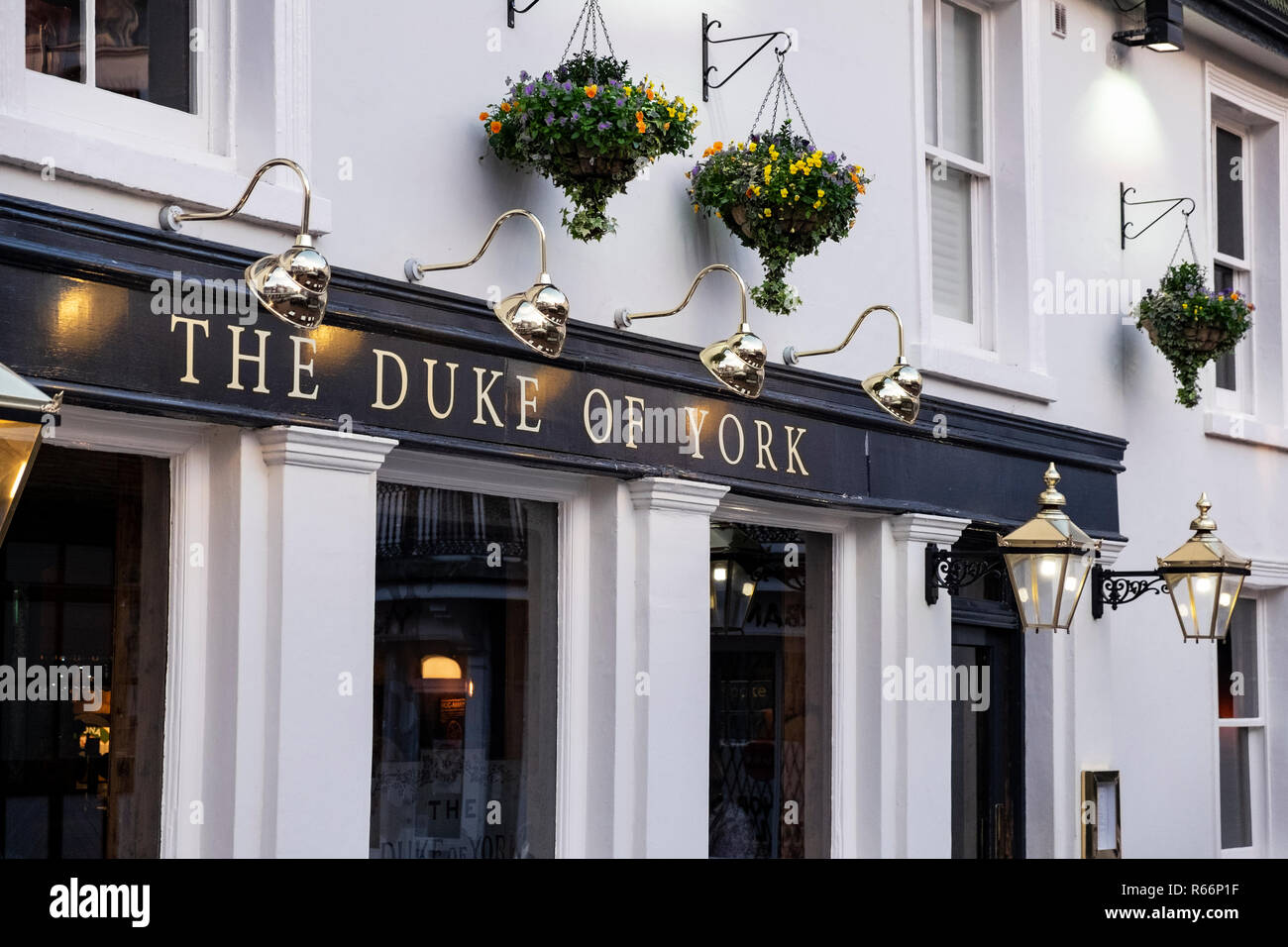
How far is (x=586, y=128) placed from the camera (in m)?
5.67

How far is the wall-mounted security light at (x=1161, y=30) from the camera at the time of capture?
30.2ft

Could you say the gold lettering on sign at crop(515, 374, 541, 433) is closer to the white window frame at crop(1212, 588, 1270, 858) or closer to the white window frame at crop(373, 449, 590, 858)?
the white window frame at crop(373, 449, 590, 858)

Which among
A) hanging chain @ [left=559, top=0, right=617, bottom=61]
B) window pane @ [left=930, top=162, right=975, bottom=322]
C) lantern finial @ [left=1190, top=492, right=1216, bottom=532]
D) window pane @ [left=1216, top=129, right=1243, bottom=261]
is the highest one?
window pane @ [left=1216, top=129, right=1243, bottom=261]

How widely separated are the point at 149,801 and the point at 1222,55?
311 inches

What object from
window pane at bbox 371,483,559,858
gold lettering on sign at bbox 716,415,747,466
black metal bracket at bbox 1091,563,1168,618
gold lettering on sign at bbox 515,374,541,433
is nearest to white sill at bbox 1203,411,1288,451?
black metal bracket at bbox 1091,563,1168,618

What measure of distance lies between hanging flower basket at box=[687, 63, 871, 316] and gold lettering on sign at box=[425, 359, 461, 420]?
1482mm

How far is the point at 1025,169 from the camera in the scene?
8.64 m

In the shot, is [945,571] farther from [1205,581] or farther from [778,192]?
[778,192]

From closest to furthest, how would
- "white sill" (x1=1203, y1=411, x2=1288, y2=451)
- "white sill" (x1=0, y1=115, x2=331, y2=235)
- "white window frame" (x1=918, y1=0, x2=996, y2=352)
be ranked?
"white sill" (x1=0, y1=115, x2=331, y2=235)
"white window frame" (x1=918, y1=0, x2=996, y2=352)
"white sill" (x1=1203, y1=411, x2=1288, y2=451)

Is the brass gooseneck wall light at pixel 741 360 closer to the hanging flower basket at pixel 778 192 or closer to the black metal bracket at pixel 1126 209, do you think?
the hanging flower basket at pixel 778 192

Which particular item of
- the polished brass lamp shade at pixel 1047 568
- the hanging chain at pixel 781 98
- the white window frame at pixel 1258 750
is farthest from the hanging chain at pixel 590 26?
the white window frame at pixel 1258 750

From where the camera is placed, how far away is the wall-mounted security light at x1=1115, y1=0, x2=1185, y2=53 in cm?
920

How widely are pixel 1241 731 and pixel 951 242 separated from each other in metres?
3.82

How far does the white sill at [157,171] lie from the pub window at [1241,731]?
22.3 ft
